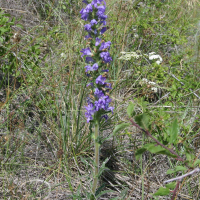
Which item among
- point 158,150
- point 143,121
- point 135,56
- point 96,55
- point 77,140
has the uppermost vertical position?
point 96,55

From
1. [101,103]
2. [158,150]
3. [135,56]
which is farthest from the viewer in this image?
[135,56]

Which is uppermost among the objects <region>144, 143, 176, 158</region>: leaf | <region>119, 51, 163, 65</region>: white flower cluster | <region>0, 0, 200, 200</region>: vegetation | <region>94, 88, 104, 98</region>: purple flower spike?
<region>119, 51, 163, 65</region>: white flower cluster

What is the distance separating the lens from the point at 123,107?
301 centimetres

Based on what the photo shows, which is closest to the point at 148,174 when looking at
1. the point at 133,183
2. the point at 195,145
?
the point at 133,183

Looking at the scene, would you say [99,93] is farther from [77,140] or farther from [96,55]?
[77,140]

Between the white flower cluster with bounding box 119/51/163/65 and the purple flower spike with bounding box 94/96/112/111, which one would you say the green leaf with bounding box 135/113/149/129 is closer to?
the purple flower spike with bounding box 94/96/112/111

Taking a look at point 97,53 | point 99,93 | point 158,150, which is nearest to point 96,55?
point 97,53

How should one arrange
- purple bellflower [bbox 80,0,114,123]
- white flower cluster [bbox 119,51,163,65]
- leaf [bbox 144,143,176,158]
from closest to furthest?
1. leaf [bbox 144,143,176,158]
2. purple bellflower [bbox 80,0,114,123]
3. white flower cluster [bbox 119,51,163,65]

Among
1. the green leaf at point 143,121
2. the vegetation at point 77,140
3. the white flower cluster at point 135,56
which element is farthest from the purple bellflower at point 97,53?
the white flower cluster at point 135,56

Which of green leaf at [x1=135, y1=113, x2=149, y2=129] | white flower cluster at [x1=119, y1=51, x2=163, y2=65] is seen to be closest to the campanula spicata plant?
green leaf at [x1=135, y1=113, x2=149, y2=129]

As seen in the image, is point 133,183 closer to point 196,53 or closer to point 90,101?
point 90,101

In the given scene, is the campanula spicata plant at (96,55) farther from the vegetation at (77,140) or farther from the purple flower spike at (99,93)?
the vegetation at (77,140)

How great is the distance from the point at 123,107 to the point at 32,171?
56.7 inches

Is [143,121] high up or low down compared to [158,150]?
up
